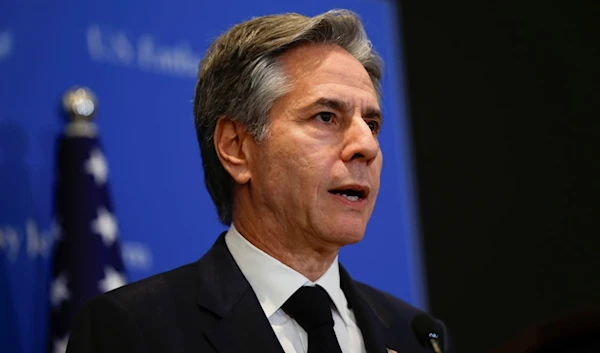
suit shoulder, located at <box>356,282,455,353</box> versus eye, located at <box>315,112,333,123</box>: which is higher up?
Answer: eye, located at <box>315,112,333,123</box>

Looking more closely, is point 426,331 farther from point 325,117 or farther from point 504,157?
point 504,157

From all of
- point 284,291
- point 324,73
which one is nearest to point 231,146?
point 324,73

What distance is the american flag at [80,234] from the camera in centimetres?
229

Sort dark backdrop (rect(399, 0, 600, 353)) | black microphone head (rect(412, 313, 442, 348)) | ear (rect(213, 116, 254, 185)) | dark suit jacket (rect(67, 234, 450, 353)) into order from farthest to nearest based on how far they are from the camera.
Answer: dark backdrop (rect(399, 0, 600, 353)) → ear (rect(213, 116, 254, 185)) → black microphone head (rect(412, 313, 442, 348)) → dark suit jacket (rect(67, 234, 450, 353))

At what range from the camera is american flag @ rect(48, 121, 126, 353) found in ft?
7.51

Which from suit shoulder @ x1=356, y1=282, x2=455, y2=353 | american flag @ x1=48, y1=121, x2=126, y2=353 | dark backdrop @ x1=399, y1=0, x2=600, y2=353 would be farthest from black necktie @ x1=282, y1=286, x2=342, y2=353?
dark backdrop @ x1=399, y1=0, x2=600, y2=353

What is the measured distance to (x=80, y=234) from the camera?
2.32 metres

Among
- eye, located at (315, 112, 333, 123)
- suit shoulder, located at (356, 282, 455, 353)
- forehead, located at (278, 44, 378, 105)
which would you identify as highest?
forehead, located at (278, 44, 378, 105)

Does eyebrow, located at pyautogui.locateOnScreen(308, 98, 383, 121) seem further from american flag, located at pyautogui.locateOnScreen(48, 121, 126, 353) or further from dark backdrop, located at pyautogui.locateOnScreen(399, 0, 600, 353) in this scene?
dark backdrop, located at pyautogui.locateOnScreen(399, 0, 600, 353)

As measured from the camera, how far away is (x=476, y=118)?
168 inches

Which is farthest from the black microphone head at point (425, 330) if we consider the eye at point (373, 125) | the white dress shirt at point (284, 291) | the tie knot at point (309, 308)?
the eye at point (373, 125)

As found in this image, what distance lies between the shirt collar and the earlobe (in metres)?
0.17

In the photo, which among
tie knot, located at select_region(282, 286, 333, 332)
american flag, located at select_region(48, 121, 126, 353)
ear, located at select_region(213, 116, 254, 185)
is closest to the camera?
tie knot, located at select_region(282, 286, 333, 332)

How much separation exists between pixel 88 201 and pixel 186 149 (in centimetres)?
57
